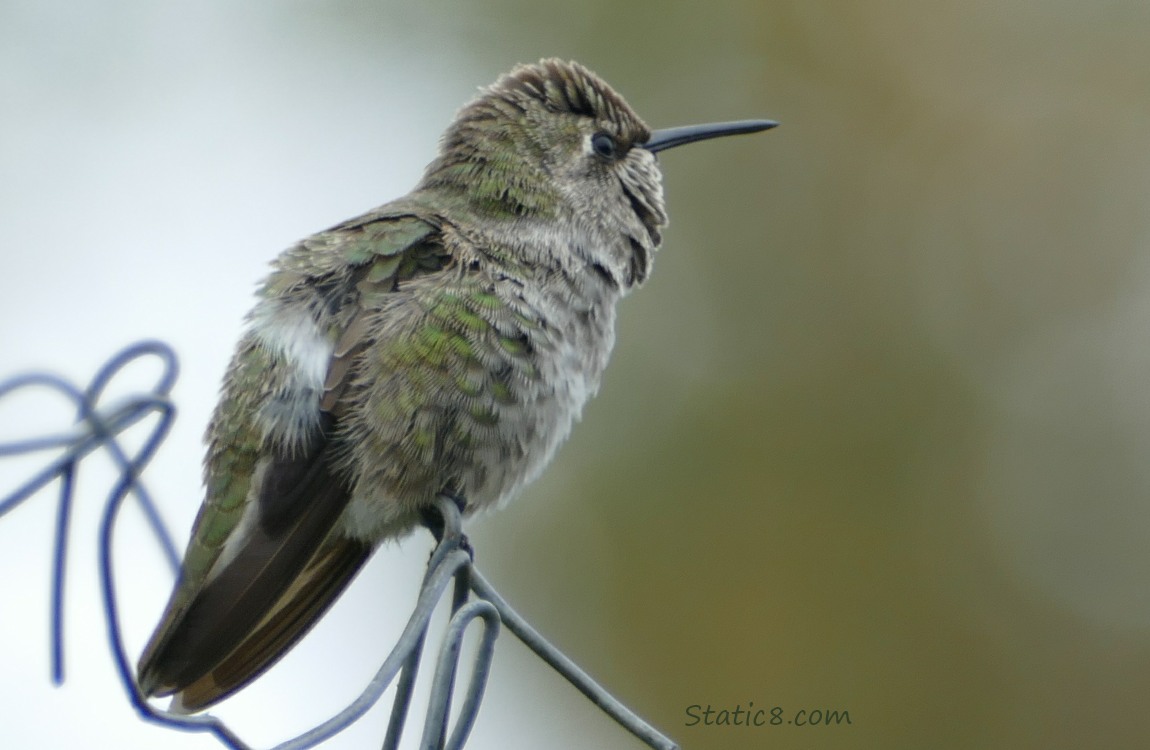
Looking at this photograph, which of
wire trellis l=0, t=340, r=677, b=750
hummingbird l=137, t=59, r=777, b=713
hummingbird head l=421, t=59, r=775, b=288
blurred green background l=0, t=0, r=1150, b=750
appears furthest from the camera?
blurred green background l=0, t=0, r=1150, b=750

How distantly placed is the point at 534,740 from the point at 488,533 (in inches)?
69.2

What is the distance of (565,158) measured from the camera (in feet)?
12.6

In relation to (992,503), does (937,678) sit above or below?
below

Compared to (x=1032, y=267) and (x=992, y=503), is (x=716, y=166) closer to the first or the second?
(x=1032, y=267)

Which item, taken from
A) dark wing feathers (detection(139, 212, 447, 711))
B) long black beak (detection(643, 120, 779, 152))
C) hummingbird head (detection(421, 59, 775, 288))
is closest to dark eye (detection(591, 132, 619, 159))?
hummingbird head (detection(421, 59, 775, 288))

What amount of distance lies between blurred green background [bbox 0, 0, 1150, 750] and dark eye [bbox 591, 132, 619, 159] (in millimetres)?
3125

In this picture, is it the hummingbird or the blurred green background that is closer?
the hummingbird

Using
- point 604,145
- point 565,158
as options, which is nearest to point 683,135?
point 604,145

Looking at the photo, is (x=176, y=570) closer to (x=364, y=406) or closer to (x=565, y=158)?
(x=364, y=406)

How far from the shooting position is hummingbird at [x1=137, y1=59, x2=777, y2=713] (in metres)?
2.81

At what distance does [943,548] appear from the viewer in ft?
24.7

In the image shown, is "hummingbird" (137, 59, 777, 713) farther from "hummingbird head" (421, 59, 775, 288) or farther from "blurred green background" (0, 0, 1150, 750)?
"blurred green background" (0, 0, 1150, 750)

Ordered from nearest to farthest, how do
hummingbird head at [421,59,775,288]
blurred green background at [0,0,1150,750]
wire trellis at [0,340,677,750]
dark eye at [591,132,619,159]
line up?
1. wire trellis at [0,340,677,750]
2. hummingbird head at [421,59,775,288]
3. dark eye at [591,132,619,159]
4. blurred green background at [0,0,1150,750]

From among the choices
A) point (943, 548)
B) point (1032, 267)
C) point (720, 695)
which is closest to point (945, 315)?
point (1032, 267)
